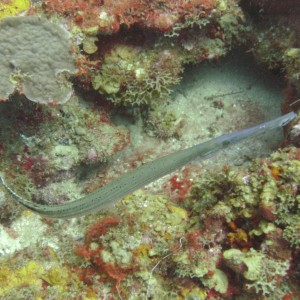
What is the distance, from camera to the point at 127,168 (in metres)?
7.54

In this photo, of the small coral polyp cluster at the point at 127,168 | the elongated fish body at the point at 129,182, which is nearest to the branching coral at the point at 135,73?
the small coral polyp cluster at the point at 127,168

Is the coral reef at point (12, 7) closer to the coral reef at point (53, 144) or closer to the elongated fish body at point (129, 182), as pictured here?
the coral reef at point (53, 144)

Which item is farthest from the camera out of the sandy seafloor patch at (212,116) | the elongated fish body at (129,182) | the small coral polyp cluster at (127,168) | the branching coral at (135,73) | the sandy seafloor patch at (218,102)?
the sandy seafloor patch at (218,102)

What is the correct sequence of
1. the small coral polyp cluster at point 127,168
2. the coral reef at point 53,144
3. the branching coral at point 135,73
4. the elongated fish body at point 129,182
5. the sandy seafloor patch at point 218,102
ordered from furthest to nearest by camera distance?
the sandy seafloor patch at point 218,102, the branching coral at point 135,73, the coral reef at point 53,144, the elongated fish body at point 129,182, the small coral polyp cluster at point 127,168

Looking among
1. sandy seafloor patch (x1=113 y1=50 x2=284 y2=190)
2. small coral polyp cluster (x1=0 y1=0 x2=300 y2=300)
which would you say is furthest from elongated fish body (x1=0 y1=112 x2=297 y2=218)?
sandy seafloor patch (x1=113 y1=50 x2=284 y2=190)

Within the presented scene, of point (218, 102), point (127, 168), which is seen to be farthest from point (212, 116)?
point (127, 168)

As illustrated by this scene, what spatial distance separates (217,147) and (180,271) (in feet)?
6.44

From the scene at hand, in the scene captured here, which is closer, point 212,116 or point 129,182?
point 129,182

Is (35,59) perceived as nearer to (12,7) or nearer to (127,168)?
(12,7)

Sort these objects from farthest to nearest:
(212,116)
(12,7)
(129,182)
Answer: (212,116)
(129,182)
(12,7)

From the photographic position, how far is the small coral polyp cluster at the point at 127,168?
192 inches

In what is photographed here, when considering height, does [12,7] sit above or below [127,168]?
above

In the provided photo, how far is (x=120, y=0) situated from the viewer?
5.64 metres

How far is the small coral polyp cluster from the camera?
488cm
